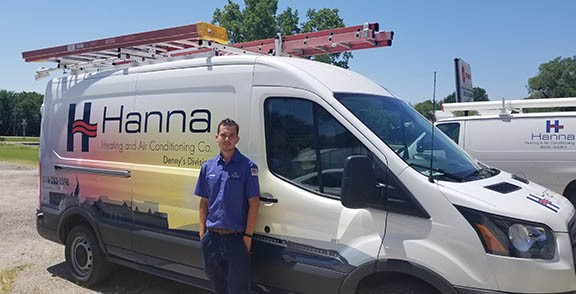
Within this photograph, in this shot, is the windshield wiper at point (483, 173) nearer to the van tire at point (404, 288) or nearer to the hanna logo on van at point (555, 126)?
the van tire at point (404, 288)

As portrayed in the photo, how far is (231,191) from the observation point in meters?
3.44

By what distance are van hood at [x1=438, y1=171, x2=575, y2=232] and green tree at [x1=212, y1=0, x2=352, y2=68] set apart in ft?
73.1

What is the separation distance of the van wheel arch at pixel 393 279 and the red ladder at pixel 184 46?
7.58 feet

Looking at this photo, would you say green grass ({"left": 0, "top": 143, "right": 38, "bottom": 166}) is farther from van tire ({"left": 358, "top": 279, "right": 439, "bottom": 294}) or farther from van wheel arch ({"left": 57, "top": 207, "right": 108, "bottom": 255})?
van tire ({"left": 358, "top": 279, "right": 439, "bottom": 294})

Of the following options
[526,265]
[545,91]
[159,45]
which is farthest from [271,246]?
[545,91]

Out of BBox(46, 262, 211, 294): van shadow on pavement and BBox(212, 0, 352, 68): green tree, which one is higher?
BBox(212, 0, 352, 68): green tree

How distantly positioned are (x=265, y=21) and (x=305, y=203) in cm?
2349

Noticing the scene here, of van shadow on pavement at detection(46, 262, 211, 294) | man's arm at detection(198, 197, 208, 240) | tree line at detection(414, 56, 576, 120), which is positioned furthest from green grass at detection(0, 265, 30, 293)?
tree line at detection(414, 56, 576, 120)

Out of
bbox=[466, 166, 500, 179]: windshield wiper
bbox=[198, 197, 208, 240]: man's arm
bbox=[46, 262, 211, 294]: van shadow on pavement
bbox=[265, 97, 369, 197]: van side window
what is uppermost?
bbox=[265, 97, 369, 197]: van side window

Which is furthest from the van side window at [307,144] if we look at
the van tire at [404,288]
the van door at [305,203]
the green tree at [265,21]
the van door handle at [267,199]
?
the green tree at [265,21]

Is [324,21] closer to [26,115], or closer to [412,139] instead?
[412,139]

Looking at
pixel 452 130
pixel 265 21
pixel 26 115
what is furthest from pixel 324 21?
pixel 26 115

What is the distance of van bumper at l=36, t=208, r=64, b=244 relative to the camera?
5.47 metres

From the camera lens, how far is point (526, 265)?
2.73 meters
